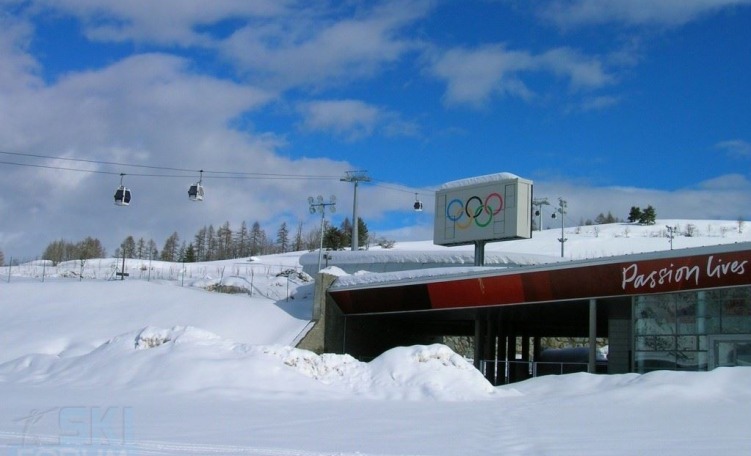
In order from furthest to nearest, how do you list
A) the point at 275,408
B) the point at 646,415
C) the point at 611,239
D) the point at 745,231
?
the point at 745,231, the point at 611,239, the point at 275,408, the point at 646,415

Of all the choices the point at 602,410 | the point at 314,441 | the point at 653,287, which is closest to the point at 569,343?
the point at 653,287

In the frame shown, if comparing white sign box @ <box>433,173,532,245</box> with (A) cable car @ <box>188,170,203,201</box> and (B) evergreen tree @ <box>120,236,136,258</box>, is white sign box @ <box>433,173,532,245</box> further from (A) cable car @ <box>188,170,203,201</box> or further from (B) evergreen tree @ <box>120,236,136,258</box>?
(B) evergreen tree @ <box>120,236,136,258</box>

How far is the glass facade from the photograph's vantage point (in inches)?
990

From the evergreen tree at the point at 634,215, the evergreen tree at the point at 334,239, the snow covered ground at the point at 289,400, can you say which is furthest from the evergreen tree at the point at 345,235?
the snow covered ground at the point at 289,400

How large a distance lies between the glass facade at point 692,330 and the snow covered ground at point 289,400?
3.68 meters

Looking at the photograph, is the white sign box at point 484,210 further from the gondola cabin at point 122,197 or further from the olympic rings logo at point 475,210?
the gondola cabin at point 122,197

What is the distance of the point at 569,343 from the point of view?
6806cm

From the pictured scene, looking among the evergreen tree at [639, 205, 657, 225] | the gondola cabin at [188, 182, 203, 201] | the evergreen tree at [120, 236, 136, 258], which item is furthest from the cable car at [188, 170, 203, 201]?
the evergreen tree at [120, 236, 136, 258]

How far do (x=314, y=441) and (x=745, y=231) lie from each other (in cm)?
10781

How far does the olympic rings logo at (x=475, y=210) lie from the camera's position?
38438 mm

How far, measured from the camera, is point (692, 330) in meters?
26.3

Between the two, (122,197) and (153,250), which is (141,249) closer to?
(153,250)

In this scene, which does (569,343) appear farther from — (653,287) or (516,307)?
(653,287)

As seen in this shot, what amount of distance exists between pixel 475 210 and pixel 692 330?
14.9m
